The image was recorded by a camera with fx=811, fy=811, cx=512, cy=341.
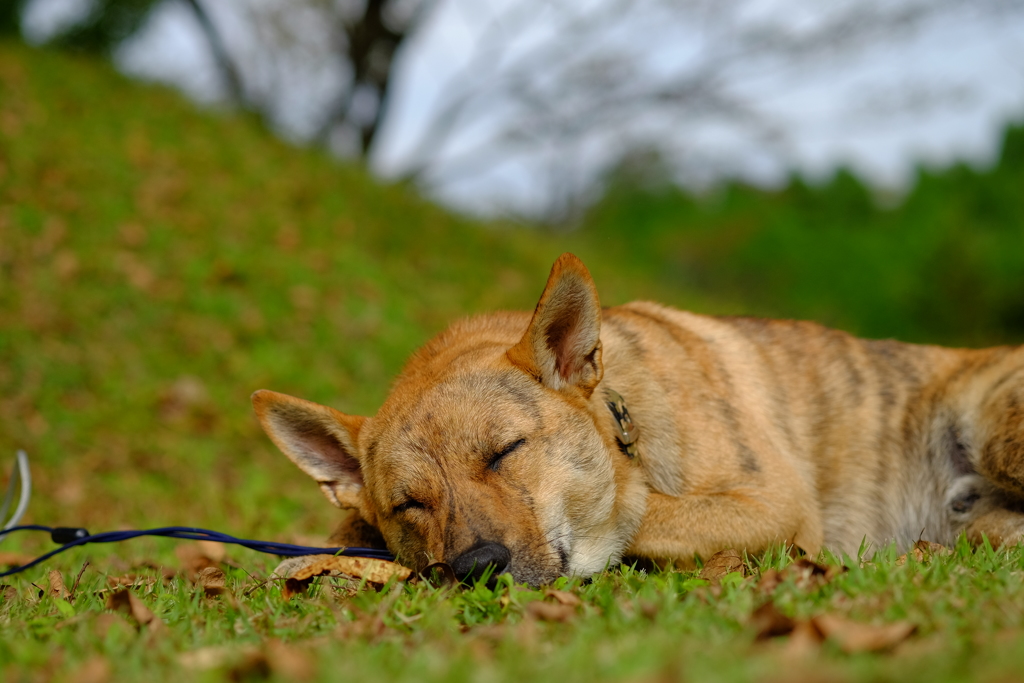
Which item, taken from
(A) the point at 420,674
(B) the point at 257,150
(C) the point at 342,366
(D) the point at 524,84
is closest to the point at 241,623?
(A) the point at 420,674

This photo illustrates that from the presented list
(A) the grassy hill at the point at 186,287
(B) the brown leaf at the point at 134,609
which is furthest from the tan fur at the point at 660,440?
(A) the grassy hill at the point at 186,287

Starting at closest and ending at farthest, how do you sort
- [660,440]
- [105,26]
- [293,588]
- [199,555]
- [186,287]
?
[293,588]
[660,440]
[199,555]
[186,287]
[105,26]

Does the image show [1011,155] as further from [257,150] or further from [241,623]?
[241,623]

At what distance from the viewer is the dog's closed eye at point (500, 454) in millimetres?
3379

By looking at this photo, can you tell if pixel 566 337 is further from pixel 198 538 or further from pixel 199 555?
pixel 199 555

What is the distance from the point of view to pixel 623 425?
380 cm

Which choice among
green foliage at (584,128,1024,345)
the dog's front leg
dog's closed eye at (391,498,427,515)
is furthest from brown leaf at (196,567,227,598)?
green foliage at (584,128,1024,345)

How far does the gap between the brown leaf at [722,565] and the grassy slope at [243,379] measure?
0.58 feet

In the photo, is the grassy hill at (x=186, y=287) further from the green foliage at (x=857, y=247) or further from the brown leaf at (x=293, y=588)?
the green foliage at (x=857, y=247)

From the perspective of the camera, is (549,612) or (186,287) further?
(186,287)

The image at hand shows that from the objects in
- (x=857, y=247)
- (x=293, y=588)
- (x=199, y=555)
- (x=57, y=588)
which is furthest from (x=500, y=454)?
(x=857, y=247)

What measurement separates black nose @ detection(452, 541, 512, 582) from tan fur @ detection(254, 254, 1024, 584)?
30mm

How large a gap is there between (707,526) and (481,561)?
1.11 metres

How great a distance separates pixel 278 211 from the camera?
1253 centimetres
